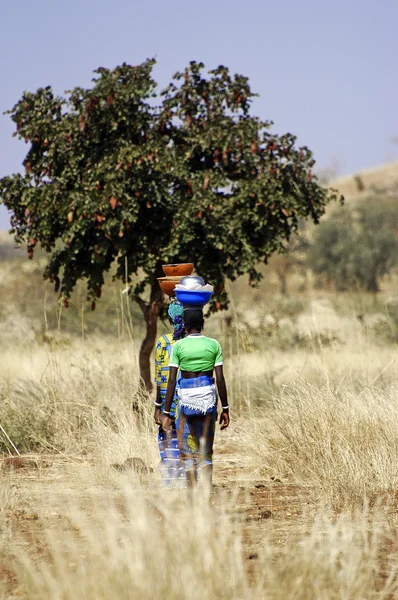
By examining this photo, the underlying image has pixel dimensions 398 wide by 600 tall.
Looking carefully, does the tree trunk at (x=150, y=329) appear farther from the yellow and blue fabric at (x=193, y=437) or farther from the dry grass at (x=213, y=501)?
the yellow and blue fabric at (x=193, y=437)

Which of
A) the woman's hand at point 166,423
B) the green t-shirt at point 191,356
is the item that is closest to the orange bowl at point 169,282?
the green t-shirt at point 191,356

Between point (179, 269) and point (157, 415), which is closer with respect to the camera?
point (157, 415)

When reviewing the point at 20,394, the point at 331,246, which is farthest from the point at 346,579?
the point at 331,246

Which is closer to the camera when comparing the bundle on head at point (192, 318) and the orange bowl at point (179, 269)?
the bundle on head at point (192, 318)

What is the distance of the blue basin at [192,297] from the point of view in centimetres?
637

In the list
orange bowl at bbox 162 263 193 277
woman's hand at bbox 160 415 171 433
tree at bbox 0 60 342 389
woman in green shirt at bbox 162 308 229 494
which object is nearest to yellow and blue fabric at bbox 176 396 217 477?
woman in green shirt at bbox 162 308 229 494

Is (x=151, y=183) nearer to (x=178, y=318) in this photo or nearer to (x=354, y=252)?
(x=178, y=318)

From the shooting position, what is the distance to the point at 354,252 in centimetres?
4272

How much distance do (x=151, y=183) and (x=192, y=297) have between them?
4608mm

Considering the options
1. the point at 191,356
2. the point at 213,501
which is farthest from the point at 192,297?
the point at 213,501

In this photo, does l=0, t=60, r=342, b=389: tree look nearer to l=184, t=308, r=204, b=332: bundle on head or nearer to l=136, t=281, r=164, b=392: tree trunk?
l=136, t=281, r=164, b=392: tree trunk

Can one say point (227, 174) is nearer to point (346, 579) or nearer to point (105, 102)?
point (105, 102)

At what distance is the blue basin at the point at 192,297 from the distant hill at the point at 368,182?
69.1 m

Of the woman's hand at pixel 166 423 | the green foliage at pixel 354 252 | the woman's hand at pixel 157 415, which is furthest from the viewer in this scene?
the green foliage at pixel 354 252
